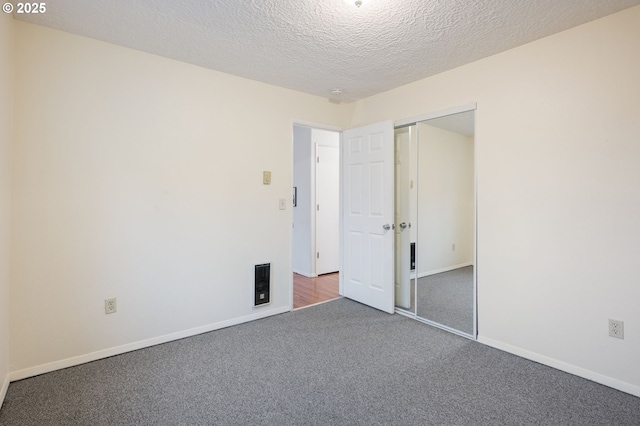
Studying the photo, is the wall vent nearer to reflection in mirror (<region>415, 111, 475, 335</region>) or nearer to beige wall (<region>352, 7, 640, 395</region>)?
reflection in mirror (<region>415, 111, 475, 335</region>)

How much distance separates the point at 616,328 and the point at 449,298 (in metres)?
1.28

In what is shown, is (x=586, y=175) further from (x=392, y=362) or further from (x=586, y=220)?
(x=392, y=362)

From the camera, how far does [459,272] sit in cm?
307

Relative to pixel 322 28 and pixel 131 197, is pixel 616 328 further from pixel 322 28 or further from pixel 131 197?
pixel 131 197

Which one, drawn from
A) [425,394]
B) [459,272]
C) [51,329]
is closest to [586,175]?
[459,272]

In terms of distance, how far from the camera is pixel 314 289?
4191 mm

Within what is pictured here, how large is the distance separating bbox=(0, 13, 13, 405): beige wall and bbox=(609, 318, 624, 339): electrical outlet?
3.72 m

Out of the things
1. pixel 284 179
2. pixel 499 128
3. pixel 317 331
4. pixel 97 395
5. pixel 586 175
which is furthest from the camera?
pixel 284 179

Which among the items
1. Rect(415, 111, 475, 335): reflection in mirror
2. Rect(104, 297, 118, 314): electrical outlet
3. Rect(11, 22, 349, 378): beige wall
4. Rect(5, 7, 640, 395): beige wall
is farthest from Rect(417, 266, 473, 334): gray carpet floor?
Rect(104, 297, 118, 314): electrical outlet

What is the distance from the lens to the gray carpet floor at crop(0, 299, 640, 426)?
1.74 meters

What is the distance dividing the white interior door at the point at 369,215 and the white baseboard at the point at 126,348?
1.03 meters

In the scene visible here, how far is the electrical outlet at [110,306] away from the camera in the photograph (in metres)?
2.38

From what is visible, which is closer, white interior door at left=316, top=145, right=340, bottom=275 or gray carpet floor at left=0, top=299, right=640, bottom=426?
gray carpet floor at left=0, top=299, right=640, bottom=426

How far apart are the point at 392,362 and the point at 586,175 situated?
1842 millimetres
